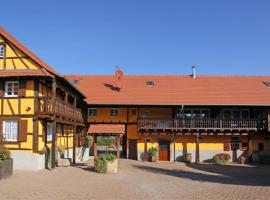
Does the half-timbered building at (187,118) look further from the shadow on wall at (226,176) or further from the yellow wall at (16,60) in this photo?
the yellow wall at (16,60)

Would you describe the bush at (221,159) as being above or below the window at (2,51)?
below

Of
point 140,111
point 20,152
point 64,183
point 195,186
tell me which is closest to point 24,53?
point 20,152

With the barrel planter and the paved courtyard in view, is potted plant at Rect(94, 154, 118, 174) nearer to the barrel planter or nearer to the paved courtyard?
the paved courtyard

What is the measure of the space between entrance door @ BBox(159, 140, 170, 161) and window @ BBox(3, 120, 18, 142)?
1572 cm

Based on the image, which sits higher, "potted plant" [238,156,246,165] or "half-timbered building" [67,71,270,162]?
"half-timbered building" [67,71,270,162]

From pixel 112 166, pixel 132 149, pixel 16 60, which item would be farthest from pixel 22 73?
pixel 132 149

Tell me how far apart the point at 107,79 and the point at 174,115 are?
913 cm

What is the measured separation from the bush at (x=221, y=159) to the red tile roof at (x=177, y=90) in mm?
4549

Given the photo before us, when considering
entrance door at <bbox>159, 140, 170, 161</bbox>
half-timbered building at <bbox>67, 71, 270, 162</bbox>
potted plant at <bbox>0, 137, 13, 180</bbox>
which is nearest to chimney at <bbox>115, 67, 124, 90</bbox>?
half-timbered building at <bbox>67, 71, 270, 162</bbox>

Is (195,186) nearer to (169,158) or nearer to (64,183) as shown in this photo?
(64,183)

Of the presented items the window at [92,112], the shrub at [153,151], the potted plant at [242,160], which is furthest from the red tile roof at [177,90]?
the potted plant at [242,160]

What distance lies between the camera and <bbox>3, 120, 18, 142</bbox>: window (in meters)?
23.5

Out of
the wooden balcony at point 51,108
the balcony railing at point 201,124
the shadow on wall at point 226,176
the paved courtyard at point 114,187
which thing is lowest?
the shadow on wall at point 226,176

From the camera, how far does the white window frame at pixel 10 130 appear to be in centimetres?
2342
